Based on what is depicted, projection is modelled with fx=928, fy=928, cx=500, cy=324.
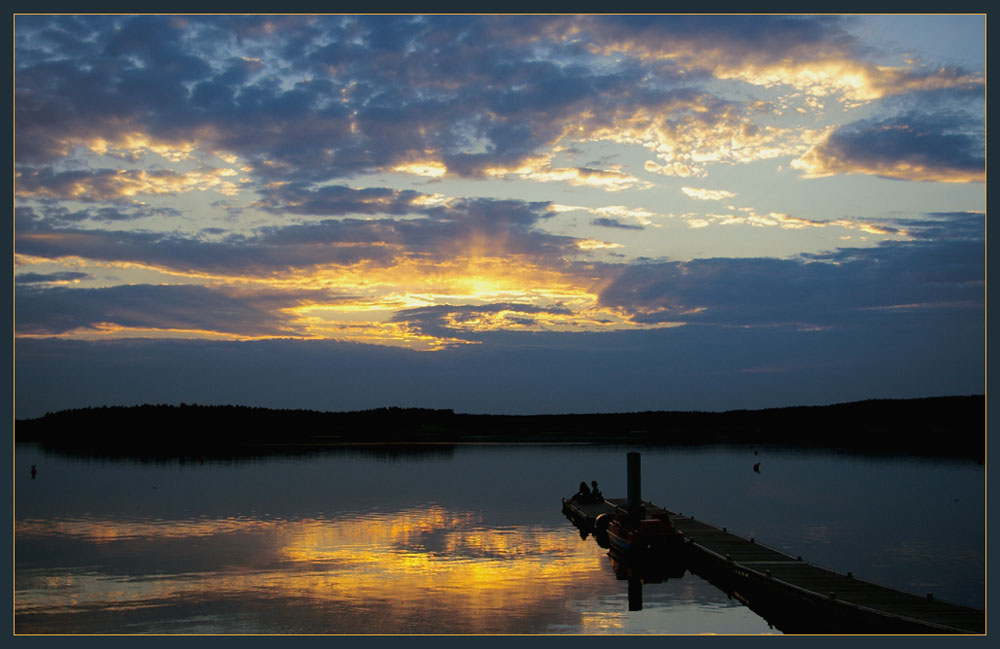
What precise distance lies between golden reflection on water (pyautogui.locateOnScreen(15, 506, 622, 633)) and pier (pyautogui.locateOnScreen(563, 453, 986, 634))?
173 inches

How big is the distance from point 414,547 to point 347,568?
558 centimetres

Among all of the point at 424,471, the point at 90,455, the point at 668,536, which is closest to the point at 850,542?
the point at 668,536

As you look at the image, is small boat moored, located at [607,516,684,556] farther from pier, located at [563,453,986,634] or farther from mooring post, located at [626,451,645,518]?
mooring post, located at [626,451,645,518]

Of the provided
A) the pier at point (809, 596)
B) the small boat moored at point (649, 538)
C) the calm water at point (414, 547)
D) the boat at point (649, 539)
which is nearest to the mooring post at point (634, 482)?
the calm water at point (414, 547)

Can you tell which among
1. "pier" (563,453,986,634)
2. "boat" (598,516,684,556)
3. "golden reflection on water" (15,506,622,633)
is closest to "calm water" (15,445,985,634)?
"golden reflection on water" (15,506,622,633)

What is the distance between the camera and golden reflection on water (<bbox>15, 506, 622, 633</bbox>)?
2930cm

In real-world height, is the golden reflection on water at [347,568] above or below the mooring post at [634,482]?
below

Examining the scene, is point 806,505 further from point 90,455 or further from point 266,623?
point 90,455

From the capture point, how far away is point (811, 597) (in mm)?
24859

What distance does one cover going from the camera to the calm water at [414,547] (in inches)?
1093

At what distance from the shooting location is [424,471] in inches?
3575

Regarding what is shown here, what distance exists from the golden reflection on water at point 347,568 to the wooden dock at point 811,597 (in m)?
4.46

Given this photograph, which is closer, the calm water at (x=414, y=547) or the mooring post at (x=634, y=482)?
the calm water at (x=414, y=547)

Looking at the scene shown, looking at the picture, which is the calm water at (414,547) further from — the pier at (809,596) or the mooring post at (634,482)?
the mooring post at (634,482)
